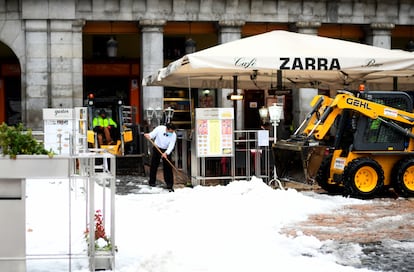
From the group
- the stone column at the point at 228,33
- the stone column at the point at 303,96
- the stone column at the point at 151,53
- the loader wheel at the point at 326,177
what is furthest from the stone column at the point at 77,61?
the loader wheel at the point at 326,177

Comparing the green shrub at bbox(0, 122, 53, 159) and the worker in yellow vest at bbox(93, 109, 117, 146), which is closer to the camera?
the green shrub at bbox(0, 122, 53, 159)

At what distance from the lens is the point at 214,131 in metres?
17.4

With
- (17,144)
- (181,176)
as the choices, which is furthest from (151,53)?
(17,144)

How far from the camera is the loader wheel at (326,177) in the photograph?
1652 cm

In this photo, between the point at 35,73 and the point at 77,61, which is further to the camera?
Result: the point at 77,61

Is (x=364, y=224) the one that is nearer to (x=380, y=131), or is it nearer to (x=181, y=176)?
(x=380, y=131)

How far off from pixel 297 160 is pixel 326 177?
839 mm

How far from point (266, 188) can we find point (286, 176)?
1956 mm

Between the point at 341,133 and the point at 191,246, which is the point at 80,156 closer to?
the point at 191,246

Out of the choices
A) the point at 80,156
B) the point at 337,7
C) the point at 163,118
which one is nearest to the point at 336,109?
the point at 80,156

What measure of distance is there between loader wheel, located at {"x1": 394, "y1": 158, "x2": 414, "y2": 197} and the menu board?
3835mm

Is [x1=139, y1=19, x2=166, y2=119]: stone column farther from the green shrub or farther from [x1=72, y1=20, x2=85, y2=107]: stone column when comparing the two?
the green shrub

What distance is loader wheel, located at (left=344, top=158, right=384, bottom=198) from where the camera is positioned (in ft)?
51.0

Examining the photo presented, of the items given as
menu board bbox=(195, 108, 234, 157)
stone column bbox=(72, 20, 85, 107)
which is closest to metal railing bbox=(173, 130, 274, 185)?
menu board bbox=(195, 108, 234, 157)
